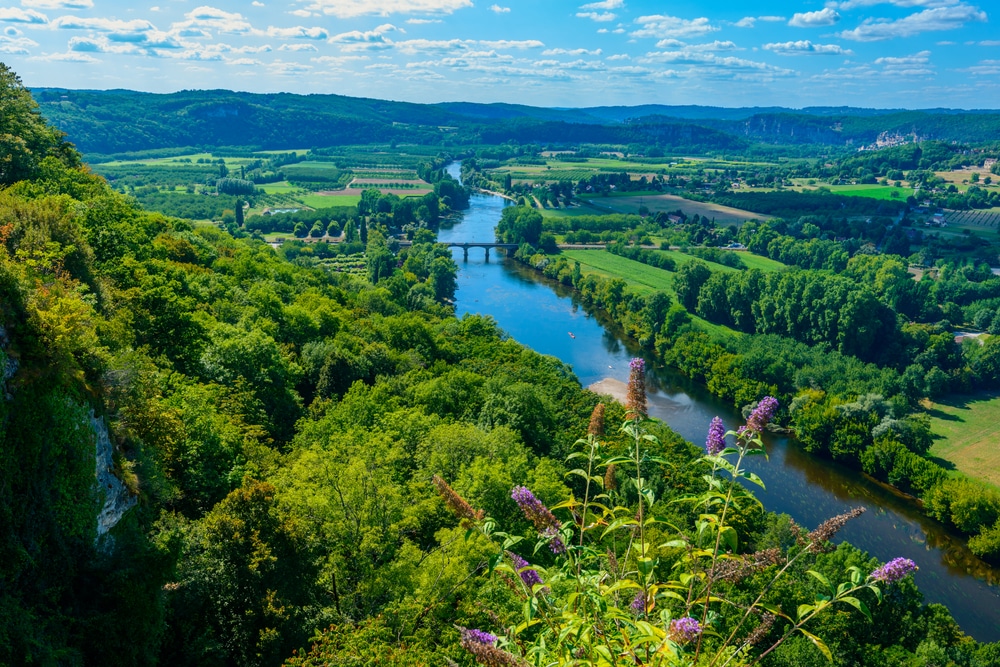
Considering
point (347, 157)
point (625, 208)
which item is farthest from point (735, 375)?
point (347, 157)

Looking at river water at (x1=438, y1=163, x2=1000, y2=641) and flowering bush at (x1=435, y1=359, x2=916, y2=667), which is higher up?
flowering bush at (x1=435, y1=359, x2=916, y2=667)

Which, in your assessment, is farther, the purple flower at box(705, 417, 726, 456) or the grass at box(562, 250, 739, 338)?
the grass at box(562, 250, 739, 338)

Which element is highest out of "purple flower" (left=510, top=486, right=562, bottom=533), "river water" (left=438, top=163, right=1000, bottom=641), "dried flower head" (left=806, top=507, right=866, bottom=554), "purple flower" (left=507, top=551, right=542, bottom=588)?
"dried flower head" (left=806, top=507, right=866, bottom=554)

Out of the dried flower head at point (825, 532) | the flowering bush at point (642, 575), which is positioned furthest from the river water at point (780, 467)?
the dried flower head at point (825, 532)

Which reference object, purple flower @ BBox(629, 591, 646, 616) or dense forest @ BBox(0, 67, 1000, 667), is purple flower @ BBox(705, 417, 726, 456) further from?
purple flower @ BBox(629, 591, 646, 616)

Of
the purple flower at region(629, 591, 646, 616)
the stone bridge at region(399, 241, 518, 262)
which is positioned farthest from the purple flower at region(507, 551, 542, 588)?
the stone bridge at region(399, 241, 518, 262)

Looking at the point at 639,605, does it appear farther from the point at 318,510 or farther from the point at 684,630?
the point at 318,510
